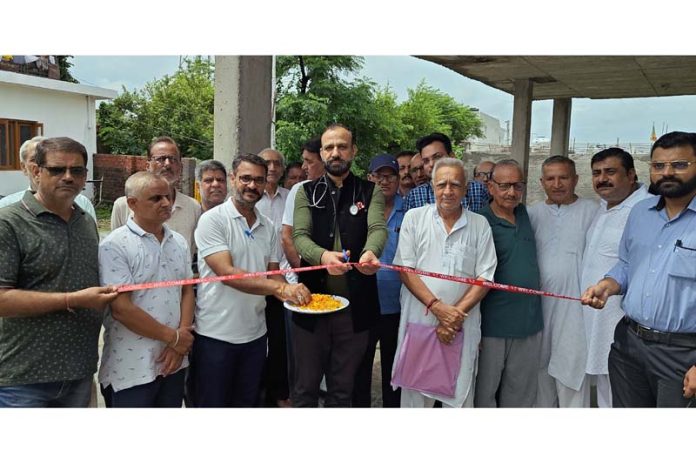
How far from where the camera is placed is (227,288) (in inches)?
→ 132

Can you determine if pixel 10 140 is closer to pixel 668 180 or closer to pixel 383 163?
pixel 383 163

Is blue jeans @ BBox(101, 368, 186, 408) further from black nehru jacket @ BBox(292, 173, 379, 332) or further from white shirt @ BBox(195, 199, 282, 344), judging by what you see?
black nehru jacket @ BBox(292, 173, 379, 332)

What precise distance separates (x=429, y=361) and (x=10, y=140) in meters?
17.3

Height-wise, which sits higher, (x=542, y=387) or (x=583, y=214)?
(x=583, y=214)

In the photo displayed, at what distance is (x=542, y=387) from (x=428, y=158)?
2.06 meters

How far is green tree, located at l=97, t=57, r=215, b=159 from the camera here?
22969 mm

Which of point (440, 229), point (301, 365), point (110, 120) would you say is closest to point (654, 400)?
point (440, 229)

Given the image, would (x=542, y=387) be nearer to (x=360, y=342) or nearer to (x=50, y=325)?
(x=360, y=342)

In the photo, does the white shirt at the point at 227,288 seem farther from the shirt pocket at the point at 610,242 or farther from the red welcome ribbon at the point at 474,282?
the shirt pocket at the point at 610,242

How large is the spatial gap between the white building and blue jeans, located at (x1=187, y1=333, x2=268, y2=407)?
1534 cm

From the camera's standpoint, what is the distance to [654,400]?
309cm

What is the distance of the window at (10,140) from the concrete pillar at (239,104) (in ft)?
44.8

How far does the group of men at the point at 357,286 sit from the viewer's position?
2.71 metres

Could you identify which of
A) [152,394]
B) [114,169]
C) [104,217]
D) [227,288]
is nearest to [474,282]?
[227,288]
